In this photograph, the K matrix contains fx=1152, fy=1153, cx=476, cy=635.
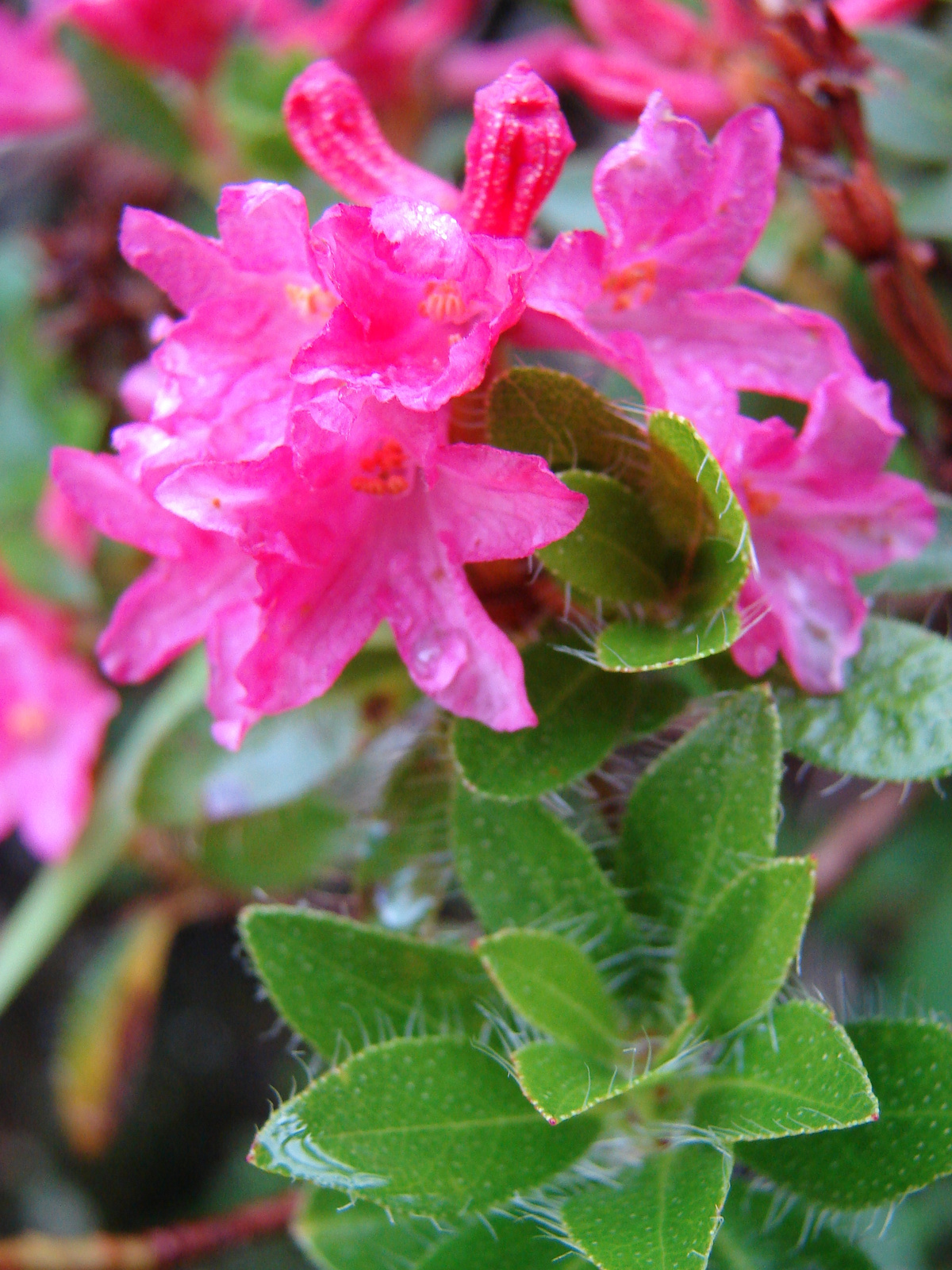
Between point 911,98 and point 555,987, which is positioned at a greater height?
point 911,98

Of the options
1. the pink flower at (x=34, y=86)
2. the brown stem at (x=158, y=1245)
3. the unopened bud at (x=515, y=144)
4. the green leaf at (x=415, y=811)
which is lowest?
the brown stem at (x=158, y=1245)

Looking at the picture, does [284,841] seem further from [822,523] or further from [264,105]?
[264,105]

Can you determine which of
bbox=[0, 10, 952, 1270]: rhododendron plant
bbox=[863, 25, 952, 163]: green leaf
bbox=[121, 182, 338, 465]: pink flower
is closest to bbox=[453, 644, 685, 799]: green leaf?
bbox=[0, 10, 952, 1270]: rhododendron plant

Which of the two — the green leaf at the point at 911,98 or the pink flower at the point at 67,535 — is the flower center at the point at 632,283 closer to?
the green leaf at the point at 911,98

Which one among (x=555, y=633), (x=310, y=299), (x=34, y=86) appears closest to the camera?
(x=310, y=299)

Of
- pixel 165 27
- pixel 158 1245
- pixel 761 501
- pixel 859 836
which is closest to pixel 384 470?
pixel 761 501

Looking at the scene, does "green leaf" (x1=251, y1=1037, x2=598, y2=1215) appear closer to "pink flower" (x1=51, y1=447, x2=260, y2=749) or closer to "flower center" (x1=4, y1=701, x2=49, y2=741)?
"pink flower" (x1=51, y1=447, x2=260, y2=749)

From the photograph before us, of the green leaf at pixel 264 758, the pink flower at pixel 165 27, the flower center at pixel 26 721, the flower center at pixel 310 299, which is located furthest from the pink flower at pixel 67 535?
the flower center at pixel 310 299

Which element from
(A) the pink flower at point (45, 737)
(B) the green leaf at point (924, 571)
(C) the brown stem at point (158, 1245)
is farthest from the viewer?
(A) the pink flower at point (45, 737)
